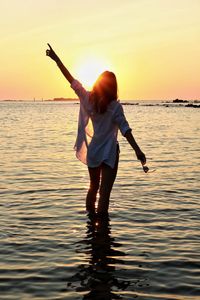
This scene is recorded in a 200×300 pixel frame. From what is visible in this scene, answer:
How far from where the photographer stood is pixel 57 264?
692cm

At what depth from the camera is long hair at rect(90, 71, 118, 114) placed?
7.59 m

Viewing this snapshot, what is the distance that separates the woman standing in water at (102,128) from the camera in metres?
7.63

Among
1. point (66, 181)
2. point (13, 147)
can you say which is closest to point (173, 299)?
point (66, 181)

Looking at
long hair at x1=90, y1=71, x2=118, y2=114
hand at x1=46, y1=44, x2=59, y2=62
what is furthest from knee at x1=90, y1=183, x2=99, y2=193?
hand at x1=46, y1=44, x2=59, y2=62

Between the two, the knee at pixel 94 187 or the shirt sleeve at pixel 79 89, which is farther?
the knee at pixel 94 187

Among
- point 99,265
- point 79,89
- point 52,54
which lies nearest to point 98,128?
point 79,89

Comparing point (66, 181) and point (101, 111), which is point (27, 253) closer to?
point (101, 111)

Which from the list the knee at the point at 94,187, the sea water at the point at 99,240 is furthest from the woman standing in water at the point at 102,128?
the sea water at the point at 99,240

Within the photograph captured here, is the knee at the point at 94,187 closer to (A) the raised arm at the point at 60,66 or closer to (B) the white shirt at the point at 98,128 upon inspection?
(B) the white shirt at the point at 98,128

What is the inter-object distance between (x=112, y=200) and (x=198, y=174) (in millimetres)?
5304

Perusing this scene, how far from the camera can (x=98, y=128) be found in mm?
8039

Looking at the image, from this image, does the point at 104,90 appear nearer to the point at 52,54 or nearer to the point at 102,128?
the point at 102,128

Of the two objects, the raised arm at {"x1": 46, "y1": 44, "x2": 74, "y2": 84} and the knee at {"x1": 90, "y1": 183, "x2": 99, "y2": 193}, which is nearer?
the raised arm at {"x1": 46, "y1": 44, "x2": 74, "y2": 84}

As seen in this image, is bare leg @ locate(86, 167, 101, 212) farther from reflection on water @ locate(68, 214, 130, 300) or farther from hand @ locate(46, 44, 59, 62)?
hand @ locate(46, 44, 59, 62)
